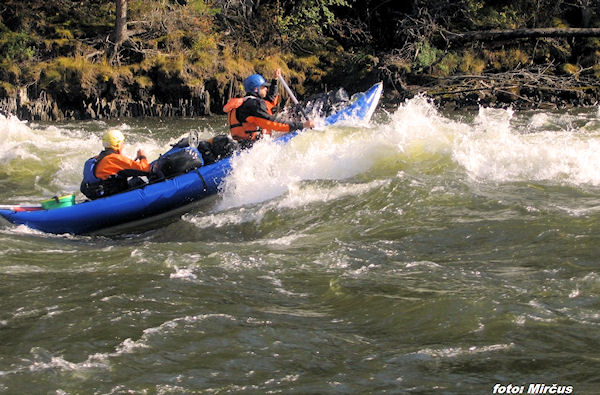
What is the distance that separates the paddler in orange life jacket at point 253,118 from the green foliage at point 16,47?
1021cm

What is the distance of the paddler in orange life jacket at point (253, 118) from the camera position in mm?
8281

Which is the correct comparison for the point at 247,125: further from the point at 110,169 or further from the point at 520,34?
the point at 520,34

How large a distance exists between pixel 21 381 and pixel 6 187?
6.84m

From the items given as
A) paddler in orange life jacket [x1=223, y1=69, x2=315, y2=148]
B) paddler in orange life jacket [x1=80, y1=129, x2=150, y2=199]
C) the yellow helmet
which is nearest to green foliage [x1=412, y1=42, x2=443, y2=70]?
paddler in orange life jacket [x1=223, y1=69, x2=315, y2=148]

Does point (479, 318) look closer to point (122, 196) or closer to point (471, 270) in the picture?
point (471, 270)

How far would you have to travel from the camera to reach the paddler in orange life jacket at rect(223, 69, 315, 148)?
8.28 meters

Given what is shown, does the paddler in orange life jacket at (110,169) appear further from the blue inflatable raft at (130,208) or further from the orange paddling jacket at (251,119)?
the orange paddling jacket at (251,119)

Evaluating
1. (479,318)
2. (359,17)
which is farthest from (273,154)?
→ (359,17)

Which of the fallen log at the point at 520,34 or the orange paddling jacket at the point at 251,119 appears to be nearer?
the orange paddling jacket at the point at 251,119

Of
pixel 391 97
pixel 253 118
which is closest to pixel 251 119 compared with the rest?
pixel 253 118

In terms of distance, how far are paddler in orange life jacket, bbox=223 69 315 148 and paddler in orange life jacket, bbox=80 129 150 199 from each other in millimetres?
1273

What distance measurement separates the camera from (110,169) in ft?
24.3

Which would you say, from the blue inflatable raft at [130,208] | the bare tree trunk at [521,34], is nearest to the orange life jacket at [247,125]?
the blue inflatable raft at [130,208]

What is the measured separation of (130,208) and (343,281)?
136 inches
